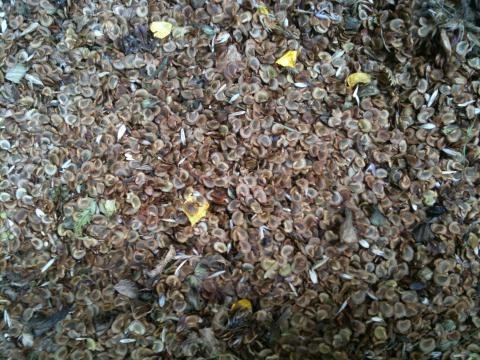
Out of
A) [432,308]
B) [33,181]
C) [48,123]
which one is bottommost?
[432,308]

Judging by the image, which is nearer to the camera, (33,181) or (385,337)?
(385,337)

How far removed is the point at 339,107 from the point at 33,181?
1.01 m

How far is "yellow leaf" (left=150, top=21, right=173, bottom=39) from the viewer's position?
162cm

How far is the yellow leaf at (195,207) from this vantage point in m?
1.52

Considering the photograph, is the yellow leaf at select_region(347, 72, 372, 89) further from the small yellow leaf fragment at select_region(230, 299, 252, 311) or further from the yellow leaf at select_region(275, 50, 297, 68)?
the small yellow leaf fragment at select_region(230, 299, 252, 311)

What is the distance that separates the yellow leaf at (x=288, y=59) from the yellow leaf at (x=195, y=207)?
1.66 feet

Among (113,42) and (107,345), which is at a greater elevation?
(113,42)

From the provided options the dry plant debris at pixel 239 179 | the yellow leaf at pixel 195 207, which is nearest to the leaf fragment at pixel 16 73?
the dry plant debris at pixel 239 179

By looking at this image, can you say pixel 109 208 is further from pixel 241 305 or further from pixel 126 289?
pixel 241 305

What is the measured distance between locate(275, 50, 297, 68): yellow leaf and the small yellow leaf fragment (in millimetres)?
760

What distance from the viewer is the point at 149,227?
1515mm

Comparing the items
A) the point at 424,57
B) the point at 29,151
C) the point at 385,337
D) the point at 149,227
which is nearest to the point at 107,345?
the point at 149,227

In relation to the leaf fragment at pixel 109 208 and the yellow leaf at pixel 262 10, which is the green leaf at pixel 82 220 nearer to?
the leaf fragment at pixel 109 208

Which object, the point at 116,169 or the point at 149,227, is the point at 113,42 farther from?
the point at 149,227
